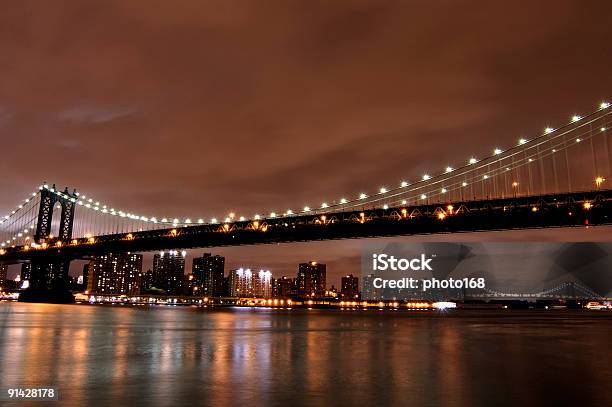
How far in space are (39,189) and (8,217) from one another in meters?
18.1

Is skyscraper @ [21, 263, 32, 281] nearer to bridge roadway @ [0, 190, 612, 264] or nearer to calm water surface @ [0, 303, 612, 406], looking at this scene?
bridge roadway @ [0, 190, 612, 264]

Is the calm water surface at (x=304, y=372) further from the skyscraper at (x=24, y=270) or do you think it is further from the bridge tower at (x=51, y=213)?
the skyscraper at (x=24, y=270)

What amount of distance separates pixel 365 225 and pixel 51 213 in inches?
1978

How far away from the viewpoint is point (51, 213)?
8238 centimetres

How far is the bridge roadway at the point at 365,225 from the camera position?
1813 inches

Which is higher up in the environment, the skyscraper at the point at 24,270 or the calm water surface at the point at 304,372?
the skyscraper at the point at 24,270

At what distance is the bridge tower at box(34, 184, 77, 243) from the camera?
79.9 metres

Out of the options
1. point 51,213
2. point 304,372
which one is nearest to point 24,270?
point 51,213

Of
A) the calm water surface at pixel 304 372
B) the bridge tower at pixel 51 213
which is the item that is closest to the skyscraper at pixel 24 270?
the bridge tower at pixel 51 213

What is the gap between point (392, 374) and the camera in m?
11.0

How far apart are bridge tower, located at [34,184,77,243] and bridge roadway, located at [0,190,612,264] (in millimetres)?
3029

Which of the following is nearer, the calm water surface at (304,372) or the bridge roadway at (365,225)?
the calm water surface at (304,372)

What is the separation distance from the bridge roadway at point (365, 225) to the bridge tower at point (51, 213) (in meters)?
3.03

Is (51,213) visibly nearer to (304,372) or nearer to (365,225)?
(365,225)
